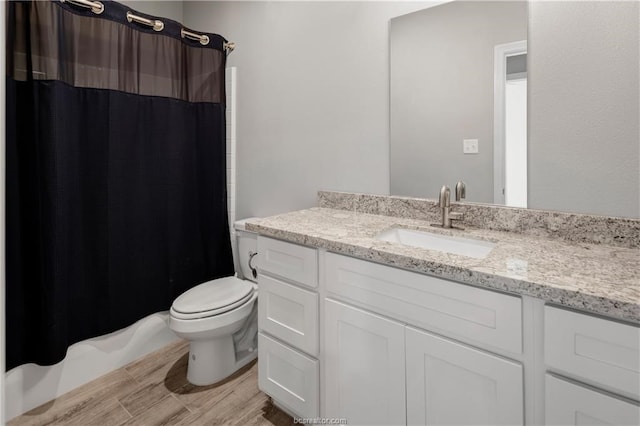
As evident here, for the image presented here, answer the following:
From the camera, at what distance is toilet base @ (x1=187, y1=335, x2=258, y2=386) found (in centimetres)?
183

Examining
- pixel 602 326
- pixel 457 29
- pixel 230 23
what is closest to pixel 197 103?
pixel 230 23

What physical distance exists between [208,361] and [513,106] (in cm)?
189

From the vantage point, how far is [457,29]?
153cm

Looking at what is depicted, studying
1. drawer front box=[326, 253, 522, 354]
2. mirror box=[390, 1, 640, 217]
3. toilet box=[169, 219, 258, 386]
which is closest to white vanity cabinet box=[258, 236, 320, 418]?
drawer front box=[326, 253, 522, 354]

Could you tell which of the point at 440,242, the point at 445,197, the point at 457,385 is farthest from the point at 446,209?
the point at 457,385

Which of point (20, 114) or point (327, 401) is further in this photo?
point (20, 114)

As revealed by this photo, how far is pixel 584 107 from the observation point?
1261 millimetres

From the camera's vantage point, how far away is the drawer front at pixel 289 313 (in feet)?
4.48

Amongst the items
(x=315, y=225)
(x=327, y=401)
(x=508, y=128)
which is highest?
(x=508, y=128)

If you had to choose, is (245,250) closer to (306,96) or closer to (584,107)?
(306,96)

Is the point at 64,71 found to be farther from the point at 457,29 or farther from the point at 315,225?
the point at 457,29

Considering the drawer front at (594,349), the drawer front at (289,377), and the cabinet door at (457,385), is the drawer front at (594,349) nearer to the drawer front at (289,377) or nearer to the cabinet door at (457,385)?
the cabinet door at (457,385)

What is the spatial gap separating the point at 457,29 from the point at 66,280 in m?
2.14

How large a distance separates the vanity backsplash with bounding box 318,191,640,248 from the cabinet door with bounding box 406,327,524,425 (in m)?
0.64
